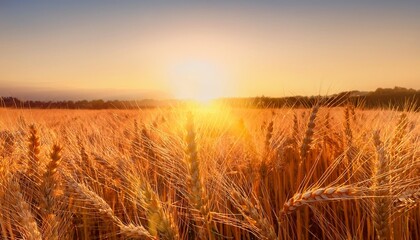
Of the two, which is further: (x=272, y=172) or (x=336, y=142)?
(x=336, y=142)

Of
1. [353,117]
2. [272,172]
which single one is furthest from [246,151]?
[353,117]

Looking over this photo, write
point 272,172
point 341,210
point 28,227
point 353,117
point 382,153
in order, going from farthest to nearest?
point 353,117
point 272,172
point 341,210
point 382,153
point 28,227

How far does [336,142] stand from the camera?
3061 millimetres

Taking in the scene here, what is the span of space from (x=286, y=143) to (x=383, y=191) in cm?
165

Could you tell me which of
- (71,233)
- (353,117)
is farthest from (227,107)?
(71,233)

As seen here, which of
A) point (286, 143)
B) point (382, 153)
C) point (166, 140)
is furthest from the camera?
point (286, 143)

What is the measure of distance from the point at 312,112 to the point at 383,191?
1.18 m

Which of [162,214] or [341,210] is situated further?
[341,210]

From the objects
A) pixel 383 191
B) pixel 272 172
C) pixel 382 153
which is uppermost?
pixel 382 153

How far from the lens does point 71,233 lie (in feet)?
6.53

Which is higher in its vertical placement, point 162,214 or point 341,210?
point 162,214

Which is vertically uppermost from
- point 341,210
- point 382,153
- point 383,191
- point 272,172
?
point 382,153

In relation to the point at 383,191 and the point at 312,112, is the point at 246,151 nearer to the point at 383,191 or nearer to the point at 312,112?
the point at 312,112

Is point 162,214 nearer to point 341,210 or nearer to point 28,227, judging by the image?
point 28,227
